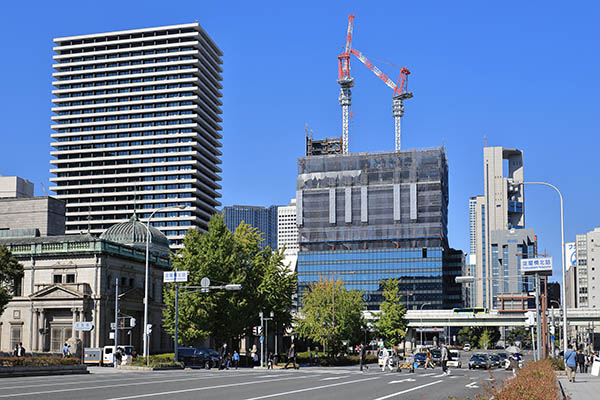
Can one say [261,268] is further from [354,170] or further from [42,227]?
[354,170]

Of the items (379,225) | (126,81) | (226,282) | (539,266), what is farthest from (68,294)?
(379,225)

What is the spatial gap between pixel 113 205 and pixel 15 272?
11844 centimetres


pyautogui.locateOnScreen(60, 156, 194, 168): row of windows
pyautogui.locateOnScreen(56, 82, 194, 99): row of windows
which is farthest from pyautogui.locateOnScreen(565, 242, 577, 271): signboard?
pyautogui.locateOnScreen(56, 82, 194, 99): row of windows

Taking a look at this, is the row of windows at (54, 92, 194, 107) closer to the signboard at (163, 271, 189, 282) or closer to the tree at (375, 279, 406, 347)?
the tree at (375, 279, 406, 347)

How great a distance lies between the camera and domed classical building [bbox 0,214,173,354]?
247ft

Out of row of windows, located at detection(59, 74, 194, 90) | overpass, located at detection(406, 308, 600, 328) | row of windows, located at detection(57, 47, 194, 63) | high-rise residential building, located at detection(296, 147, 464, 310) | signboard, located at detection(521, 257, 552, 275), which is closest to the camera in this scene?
signboard, located at detection(521, 257, 552, 275)

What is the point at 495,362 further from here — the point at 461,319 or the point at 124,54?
the point at 124,54

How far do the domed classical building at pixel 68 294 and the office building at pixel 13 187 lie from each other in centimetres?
3930

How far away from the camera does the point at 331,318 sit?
Answer: 3433 inches

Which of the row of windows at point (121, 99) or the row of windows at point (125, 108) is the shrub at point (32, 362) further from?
the row of windows at point (121, 99)

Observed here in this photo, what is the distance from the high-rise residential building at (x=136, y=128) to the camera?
591 feet

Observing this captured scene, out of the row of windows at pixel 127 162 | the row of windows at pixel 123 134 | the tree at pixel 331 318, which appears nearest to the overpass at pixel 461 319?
the tree at pixel 331 318

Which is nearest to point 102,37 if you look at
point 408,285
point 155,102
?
point 155,102

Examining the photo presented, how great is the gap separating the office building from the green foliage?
5927 centimetres
